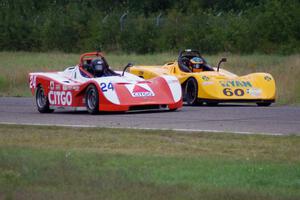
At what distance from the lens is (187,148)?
14.5m

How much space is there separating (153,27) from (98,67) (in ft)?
109

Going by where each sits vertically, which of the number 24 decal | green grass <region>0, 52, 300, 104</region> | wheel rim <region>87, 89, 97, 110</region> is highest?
the number 24 decal

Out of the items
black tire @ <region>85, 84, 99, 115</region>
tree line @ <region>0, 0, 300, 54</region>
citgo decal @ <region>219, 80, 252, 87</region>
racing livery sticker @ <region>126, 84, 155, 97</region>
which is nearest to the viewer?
racing livery sticker @ <region>126, 84, 155, 97</region>

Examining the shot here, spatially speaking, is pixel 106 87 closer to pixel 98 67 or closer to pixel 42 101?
pixel 98 67

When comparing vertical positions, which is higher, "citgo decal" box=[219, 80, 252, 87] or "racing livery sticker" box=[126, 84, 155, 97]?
"racing livery sticker" box=[126, 84, 155, 97]

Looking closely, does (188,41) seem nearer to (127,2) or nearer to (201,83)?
(127,2)

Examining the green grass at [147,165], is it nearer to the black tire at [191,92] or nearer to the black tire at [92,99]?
the black tire at [92,99]

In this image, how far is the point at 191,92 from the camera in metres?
25.1

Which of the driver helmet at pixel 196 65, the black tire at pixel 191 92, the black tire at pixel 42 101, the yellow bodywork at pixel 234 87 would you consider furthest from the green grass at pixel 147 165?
the driver helmet at pixel 196 65

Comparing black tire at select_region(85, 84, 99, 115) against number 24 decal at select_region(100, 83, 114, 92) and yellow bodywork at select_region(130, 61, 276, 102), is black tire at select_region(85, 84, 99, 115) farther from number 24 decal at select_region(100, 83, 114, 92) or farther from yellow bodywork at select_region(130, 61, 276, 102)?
yellow bodywork at select_region(130, 61, 276, 102)

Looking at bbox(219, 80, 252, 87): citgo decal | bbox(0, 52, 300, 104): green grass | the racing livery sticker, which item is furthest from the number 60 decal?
the racing livery sticker

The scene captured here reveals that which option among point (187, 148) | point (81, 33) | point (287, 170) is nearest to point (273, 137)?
point (187, 148)

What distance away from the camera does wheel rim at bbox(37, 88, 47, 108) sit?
2353cm

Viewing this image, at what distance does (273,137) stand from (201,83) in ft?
29.7
